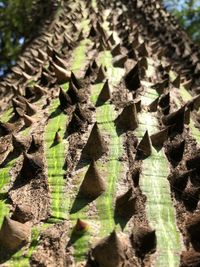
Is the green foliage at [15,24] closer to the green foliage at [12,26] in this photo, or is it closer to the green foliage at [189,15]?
the green foliage at [12,26]

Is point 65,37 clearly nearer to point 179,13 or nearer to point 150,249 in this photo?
point 150,249

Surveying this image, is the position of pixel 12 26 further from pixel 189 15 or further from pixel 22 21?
pixel 189 15

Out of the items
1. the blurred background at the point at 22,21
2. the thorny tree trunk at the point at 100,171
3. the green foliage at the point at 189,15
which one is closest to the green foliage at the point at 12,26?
the blurred background at the point at 22,21

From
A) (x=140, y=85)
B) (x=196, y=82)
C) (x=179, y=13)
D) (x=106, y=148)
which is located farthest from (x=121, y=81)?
(x=179, y=13)

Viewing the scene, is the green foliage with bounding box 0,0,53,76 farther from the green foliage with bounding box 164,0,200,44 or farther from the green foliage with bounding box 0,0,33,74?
the green foliage with bounding box 164,0,200,44

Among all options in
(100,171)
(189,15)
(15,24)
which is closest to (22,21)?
(15,24)

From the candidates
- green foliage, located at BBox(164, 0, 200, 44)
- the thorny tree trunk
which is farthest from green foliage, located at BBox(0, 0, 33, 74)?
the thorny tree trunk
